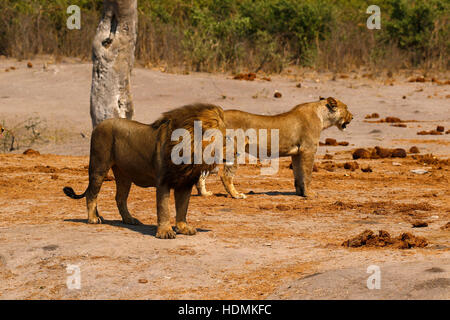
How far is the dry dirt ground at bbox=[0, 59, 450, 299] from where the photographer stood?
5375 mm

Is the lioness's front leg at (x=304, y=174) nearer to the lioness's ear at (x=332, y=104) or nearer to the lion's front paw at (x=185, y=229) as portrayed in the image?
the lioness's ear at (x=332, y=104)

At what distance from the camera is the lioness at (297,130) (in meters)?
10.1

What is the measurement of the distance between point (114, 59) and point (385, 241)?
804 centimetres

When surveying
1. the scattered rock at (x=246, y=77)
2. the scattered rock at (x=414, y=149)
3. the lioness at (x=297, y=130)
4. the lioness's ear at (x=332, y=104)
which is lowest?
the scattered rock at (x=414, y=149)

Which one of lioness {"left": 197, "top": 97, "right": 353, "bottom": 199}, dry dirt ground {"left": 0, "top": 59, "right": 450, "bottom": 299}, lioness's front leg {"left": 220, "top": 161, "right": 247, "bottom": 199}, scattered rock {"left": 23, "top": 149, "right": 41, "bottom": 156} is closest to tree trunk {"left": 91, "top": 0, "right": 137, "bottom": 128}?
dry dirt ground {"left": 0, "top": 59, "right": 450, "bottom": 299}

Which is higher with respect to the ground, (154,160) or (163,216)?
(154,160)

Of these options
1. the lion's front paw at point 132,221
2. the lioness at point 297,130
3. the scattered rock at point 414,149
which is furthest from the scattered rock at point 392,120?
the lion's front paw at point 132,221

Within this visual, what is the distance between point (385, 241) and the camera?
681cm

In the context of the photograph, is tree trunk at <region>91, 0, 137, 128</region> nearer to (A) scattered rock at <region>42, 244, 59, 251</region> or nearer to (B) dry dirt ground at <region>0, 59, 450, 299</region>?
(B) dry dirt ground at <region>0, 59, 450, 299</region>

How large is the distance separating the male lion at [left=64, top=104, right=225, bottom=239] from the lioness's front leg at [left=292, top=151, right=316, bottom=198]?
3276 mm

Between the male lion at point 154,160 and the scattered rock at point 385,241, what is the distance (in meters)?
1.55

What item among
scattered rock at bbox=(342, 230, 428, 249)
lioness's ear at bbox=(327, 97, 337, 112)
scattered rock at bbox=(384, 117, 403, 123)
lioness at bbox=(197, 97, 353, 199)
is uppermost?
lioness's ear at bbox=(327, 97, 337, 112)

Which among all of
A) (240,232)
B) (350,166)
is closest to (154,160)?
(240,232)

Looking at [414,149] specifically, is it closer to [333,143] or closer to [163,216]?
[333,143]
